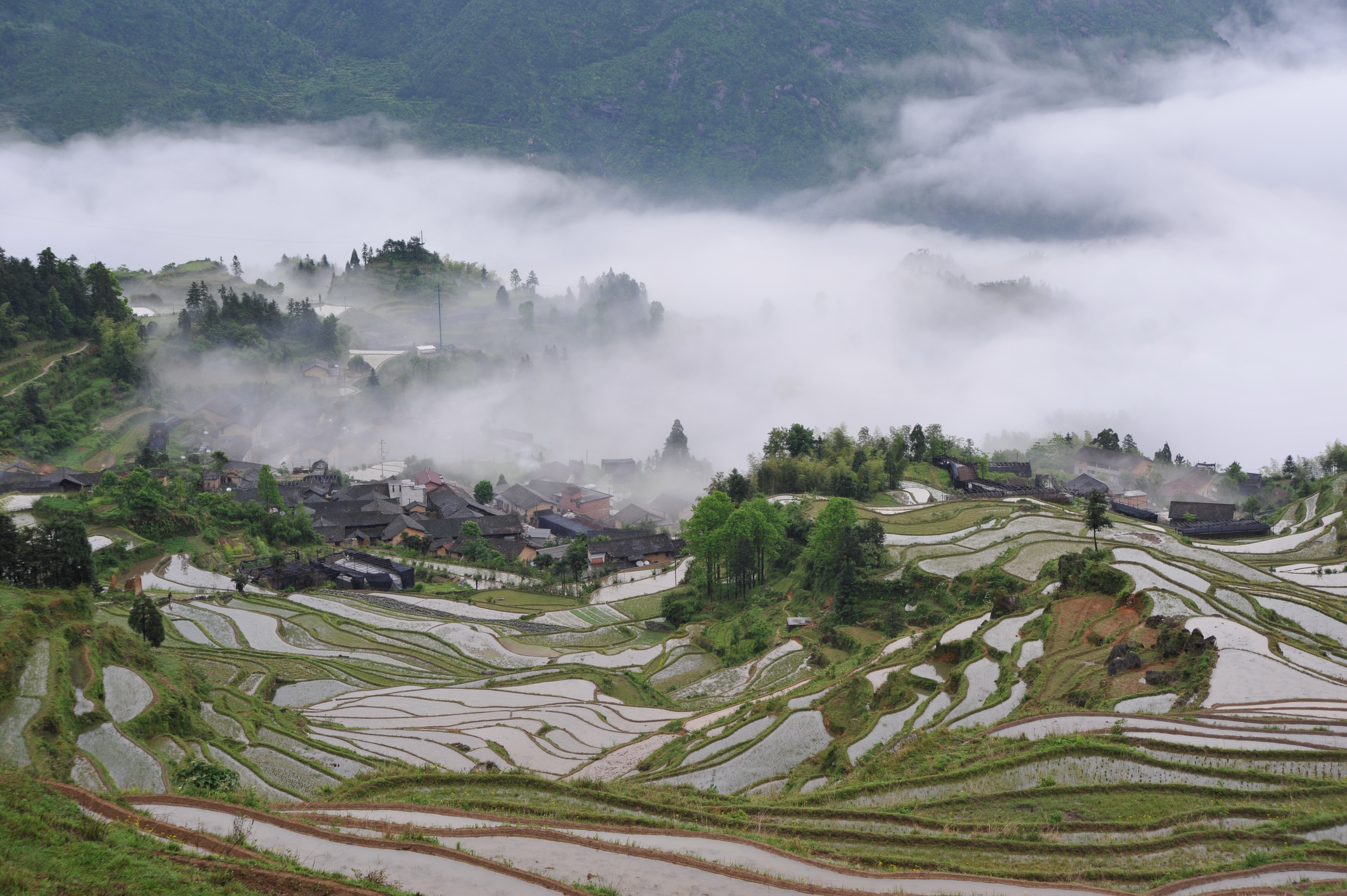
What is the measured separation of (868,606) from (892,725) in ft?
47.6

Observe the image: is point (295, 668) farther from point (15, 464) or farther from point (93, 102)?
point (93, 102)

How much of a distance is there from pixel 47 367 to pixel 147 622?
195ft

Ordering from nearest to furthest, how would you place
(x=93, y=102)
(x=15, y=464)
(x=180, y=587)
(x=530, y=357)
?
1. (x=180, y=587)
2. (x=15, y=464)
3. (x=530, y=357)
4. (x=93, y=102)

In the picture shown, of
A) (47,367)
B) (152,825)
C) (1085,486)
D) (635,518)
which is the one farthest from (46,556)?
(1085,486)

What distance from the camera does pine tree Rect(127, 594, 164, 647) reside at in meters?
29.8

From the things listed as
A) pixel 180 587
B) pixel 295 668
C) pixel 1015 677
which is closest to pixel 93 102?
pixel 180 587

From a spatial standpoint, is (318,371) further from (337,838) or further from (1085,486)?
(337,838)

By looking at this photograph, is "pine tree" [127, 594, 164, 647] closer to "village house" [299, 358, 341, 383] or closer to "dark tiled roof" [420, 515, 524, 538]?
"dark tiled roof" [420, 515, 524, 538]

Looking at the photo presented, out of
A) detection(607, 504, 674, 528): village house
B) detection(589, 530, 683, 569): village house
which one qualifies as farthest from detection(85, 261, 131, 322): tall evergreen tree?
detection(589, 530, 683, 569): village house

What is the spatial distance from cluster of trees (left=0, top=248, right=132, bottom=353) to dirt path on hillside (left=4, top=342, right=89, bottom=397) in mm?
1257

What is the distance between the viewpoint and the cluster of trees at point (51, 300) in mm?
75188

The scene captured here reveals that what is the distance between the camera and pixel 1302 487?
2687 inches

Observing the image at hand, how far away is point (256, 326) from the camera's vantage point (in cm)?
10488

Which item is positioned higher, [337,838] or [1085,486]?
[1085,486]
